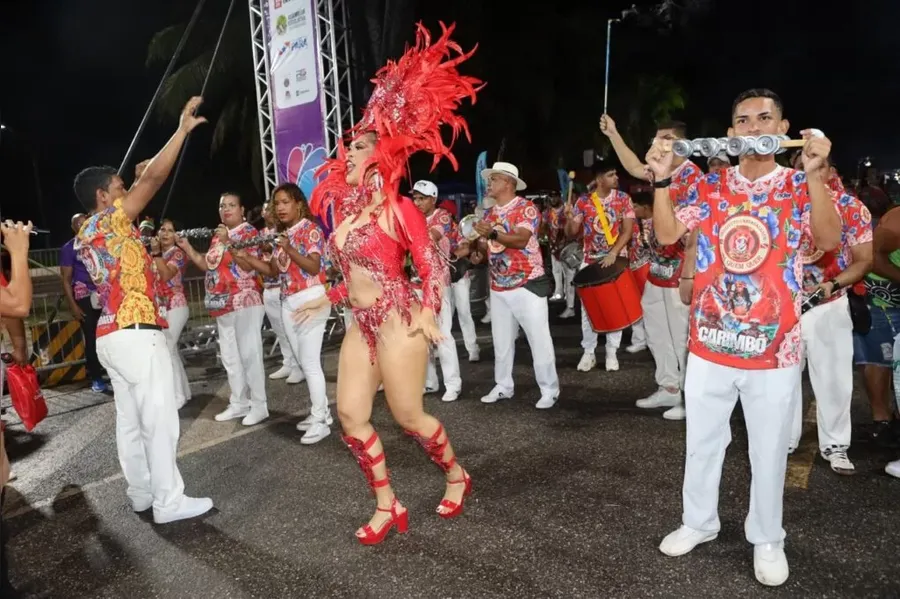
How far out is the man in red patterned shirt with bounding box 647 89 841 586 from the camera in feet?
9.12

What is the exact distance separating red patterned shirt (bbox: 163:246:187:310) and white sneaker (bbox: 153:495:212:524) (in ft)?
8.82

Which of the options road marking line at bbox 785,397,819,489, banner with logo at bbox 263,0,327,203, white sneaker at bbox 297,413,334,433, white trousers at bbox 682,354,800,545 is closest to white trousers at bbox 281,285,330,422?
white sneaker at bbox 297,413,334,433

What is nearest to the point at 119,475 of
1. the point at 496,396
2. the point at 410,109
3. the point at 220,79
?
the point at 496,396

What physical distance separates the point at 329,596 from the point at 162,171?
2356 millimetres

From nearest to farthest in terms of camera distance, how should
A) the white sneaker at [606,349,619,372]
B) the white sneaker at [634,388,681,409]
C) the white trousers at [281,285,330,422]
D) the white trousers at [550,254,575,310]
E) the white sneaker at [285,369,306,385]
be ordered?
the white trousers at [281,285,330,422]
the white sneaker at [634,388,681,409]
the white sneaker at [606,349,619,372]
the white sneaker at [285,369,306,385]
the white trousers at [550,254,575,310]

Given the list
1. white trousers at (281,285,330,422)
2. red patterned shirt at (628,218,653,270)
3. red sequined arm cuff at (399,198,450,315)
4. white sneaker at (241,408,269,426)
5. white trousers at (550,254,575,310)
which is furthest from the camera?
white trousers at (550,254,575,310)

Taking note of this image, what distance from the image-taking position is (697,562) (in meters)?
3.14

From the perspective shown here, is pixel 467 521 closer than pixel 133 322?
Yes

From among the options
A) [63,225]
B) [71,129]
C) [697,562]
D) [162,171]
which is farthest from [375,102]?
[71,129]

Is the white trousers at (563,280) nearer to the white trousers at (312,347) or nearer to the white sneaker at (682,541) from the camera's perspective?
the white trousers at (312,347)

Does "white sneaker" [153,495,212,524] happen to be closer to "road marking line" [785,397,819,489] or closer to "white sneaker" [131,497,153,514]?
"white sneaker" [131,497,153,514]

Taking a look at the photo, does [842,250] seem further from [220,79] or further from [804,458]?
[220,79]

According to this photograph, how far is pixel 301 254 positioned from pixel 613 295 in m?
2.76

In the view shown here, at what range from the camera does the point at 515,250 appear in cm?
568
